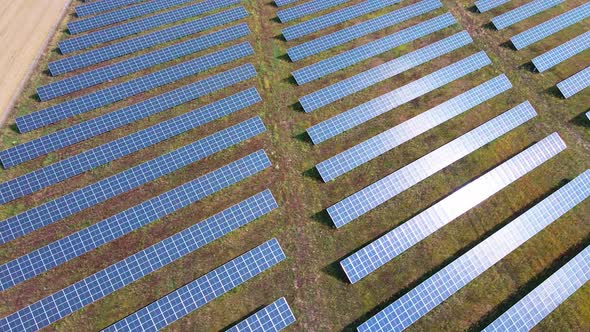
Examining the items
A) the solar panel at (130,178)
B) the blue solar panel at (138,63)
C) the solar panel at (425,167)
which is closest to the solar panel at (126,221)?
the solar panel at (130,178)

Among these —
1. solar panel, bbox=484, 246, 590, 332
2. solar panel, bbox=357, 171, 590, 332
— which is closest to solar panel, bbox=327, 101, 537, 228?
solar panel, bbox=357, 171, 590, 332

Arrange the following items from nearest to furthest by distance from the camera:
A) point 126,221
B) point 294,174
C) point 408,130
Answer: point 126,221
point 294,174
point 408,130

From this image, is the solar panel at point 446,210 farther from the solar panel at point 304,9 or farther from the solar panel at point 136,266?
the solar panel at point 304,9

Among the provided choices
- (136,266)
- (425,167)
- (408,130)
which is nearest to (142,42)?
(136,266)

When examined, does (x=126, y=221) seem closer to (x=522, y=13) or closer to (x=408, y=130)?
(x=408, y=130)

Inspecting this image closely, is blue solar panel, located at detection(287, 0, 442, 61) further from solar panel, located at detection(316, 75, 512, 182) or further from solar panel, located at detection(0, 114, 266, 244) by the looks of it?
solar panel, located at detection(316, 75, 512, 182)

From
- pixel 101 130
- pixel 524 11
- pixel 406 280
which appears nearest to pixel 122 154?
pixel 101 130

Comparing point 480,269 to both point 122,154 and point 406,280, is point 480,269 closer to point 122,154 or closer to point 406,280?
point 406,280
